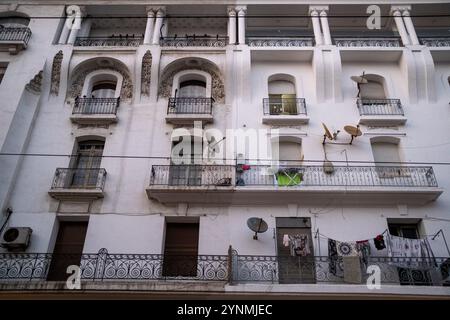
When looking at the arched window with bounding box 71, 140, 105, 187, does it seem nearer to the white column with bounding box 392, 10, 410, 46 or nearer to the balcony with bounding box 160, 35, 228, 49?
the balcony with bounding box 160, 35, 228, 49

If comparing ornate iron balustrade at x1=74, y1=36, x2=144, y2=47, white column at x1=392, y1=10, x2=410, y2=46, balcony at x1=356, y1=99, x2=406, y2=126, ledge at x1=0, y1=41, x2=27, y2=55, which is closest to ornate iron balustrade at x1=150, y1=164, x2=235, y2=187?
balcony at x1=356, y1=99, x2=406, y2=126

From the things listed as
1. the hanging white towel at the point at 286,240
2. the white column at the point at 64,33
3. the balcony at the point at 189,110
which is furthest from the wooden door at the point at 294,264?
the white column at the point at 64,33

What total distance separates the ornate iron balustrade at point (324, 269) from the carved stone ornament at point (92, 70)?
7584 millimetres

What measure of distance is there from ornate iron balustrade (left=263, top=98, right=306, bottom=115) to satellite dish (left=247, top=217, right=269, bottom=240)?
431 centimetres

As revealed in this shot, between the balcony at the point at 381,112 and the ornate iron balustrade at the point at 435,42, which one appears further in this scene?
the ornate iron balustrade at the point at 435,42

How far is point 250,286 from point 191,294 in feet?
4.90

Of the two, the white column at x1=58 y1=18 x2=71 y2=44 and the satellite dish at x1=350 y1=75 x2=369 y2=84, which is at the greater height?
the white column at x1=58 y1=18 x2=71 y2=44

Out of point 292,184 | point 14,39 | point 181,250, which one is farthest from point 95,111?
point 292,184

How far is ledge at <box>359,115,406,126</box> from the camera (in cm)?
1387

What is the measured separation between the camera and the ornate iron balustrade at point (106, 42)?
16297 mm

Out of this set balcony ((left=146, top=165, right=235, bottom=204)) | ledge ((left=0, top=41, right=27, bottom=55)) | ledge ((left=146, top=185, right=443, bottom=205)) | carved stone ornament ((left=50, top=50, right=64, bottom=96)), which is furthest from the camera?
ledge ((left=0, top=41, right=27, bottom=55))

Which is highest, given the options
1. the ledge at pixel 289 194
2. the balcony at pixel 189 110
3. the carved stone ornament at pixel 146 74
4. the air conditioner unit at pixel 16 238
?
the carved stone ornament at pixel 146 74

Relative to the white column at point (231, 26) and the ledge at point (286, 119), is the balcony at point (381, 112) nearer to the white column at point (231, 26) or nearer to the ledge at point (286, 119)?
the ledge at point (286, 119)

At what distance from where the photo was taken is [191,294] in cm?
1020
